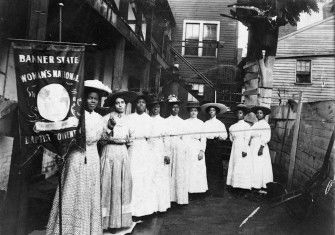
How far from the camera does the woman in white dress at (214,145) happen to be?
706cm

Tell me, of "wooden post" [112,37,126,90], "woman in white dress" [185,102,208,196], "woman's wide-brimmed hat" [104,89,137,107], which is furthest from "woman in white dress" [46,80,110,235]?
"wooden post" [112,37,126,90]

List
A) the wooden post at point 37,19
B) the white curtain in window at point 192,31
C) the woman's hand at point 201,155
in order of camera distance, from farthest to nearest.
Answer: the white curtain in window at point 192,31
the woman's hand at point 201,155
the wooden post at point 37,19

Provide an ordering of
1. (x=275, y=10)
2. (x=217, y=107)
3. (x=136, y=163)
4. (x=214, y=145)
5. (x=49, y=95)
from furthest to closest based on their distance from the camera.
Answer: (x=214, y=145) → (x=275, y=10) → (x=217, y=107) → (x=136, y=163) → (x=49, y=95)

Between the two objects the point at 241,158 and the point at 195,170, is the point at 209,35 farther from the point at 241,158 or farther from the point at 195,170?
the point at 195,170

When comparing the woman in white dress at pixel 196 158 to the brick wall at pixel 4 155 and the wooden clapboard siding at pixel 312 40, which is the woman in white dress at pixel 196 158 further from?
the wooden clapboard siding at pixel 312 40

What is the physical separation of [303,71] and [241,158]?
45.4 ft

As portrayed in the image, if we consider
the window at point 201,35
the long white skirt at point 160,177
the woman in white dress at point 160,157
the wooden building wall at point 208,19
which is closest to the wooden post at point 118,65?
the woman in white dress at point 160,157

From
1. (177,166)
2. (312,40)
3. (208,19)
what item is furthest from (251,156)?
(312,40)

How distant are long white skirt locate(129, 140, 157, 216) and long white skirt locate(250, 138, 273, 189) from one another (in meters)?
3.02

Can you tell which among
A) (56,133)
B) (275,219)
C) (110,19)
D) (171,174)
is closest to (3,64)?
(56,133)

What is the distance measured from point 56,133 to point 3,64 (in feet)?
5.54

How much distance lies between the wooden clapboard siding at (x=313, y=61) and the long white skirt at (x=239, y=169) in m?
11.7

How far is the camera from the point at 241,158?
7.24m

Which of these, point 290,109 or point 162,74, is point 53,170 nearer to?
point 290,109
